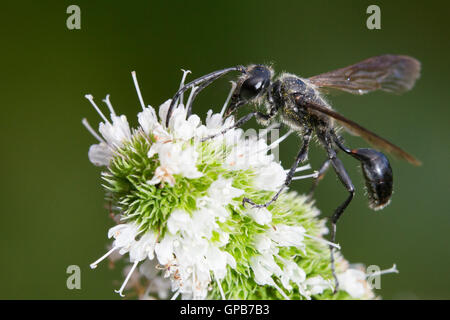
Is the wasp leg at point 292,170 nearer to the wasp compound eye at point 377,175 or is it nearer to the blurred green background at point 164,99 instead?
the wasp compound eye at point 377,175

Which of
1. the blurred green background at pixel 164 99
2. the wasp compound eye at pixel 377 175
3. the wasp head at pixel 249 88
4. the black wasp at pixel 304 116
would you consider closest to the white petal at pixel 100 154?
the black wasp at pixel 304 116

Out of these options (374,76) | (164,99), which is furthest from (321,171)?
(164,99)

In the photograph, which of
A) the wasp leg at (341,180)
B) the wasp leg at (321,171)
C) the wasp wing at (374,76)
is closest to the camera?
the wasp leg at (341,180)

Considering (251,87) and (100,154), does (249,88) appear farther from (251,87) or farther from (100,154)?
(100,154)

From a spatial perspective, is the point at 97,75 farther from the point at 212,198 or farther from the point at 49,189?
the point at 212,198

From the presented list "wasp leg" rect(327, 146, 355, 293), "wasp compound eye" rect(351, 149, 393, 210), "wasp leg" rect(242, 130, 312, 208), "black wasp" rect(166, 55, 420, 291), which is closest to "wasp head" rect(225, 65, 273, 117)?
"black wasp" rect(166, 55, 420, 291)
